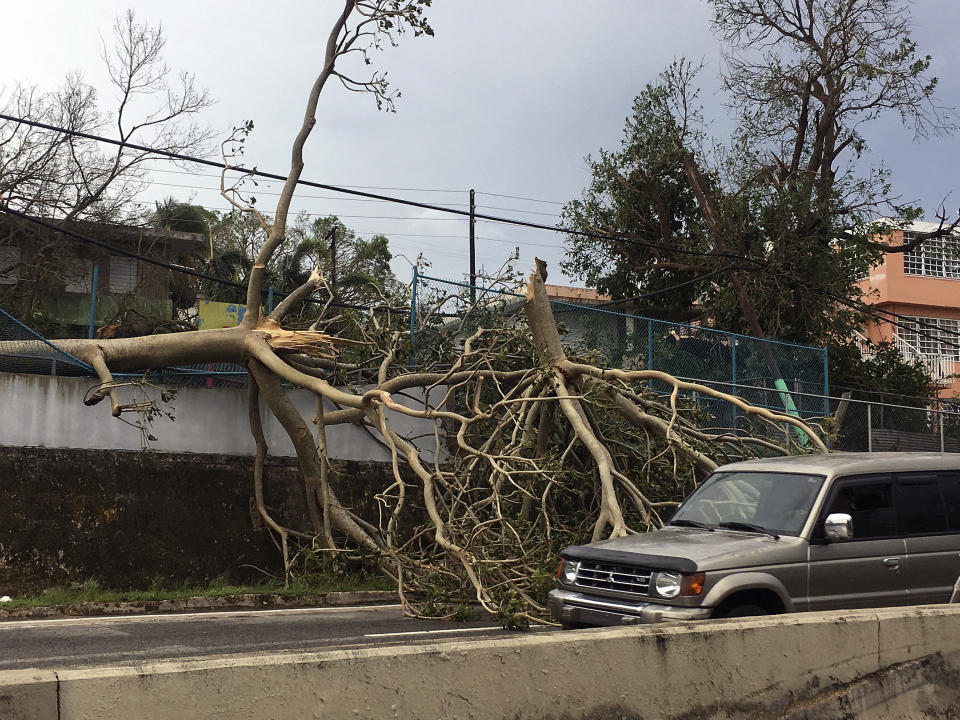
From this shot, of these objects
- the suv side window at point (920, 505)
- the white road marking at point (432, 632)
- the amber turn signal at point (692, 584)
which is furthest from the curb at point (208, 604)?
the suv side window at point (920, 505)

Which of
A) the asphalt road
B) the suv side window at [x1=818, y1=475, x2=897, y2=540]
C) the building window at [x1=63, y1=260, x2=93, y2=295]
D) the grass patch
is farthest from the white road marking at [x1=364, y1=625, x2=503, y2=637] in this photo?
the building window at [x1=63, y1=260, x2=93, y2=295]

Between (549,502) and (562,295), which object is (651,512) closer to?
(549,502)

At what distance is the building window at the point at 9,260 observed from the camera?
2527 centimetres

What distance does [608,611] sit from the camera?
658 cm

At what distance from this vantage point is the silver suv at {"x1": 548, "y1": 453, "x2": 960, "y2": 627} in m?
6.38

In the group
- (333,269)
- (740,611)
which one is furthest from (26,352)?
(740,611)

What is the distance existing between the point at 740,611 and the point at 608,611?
85 centimetres

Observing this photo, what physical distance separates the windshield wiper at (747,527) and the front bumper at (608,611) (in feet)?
3.41

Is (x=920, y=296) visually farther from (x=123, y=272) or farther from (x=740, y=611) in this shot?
(x=740, y=611)

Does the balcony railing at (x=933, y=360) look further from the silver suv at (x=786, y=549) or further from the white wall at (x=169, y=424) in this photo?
the silver suv at (x=786, y=549)

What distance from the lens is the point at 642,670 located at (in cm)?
405

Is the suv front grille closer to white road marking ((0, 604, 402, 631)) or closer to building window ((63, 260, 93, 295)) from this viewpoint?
white road marking ((0, 604, 402, 631))

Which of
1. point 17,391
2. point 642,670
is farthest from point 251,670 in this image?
point 17,391

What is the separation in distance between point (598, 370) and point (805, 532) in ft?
18.2
